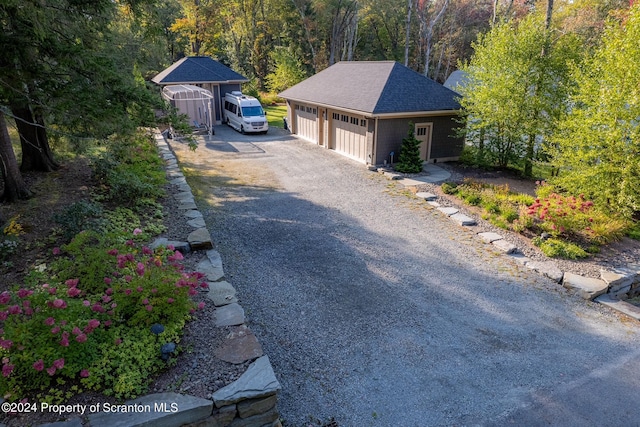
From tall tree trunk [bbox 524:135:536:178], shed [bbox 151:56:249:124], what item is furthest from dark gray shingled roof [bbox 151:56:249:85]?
tall tree trunk [bbox 524:135:536:178]

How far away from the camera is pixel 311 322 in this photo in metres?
6.08

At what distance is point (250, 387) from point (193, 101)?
66.5 ft

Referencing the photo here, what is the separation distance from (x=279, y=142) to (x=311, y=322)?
14863mm

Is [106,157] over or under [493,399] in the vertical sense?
over

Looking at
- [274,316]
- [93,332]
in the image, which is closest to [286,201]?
[274,316]

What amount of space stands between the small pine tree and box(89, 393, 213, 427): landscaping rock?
11.8 metres

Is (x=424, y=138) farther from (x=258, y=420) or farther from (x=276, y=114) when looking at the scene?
(x=276, y=114)

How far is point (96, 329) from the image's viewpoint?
4180mm

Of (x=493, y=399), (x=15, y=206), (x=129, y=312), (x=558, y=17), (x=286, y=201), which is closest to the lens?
(x=129, y=312)

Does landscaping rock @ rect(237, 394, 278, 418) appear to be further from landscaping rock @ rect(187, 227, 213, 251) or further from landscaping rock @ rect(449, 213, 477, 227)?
landscaping rock @ rect(449, 213, 477, 227)

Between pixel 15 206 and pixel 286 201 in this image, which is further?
pixel 286 201

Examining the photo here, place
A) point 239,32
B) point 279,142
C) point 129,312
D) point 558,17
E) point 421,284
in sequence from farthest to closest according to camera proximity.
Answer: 1. point 239,32
2. point 558,17
3. point 279,142
4. point 421,284
5. point 129,312

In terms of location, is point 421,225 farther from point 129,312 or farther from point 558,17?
point 558,17

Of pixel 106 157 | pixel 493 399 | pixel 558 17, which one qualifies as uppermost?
pixel 558 17
